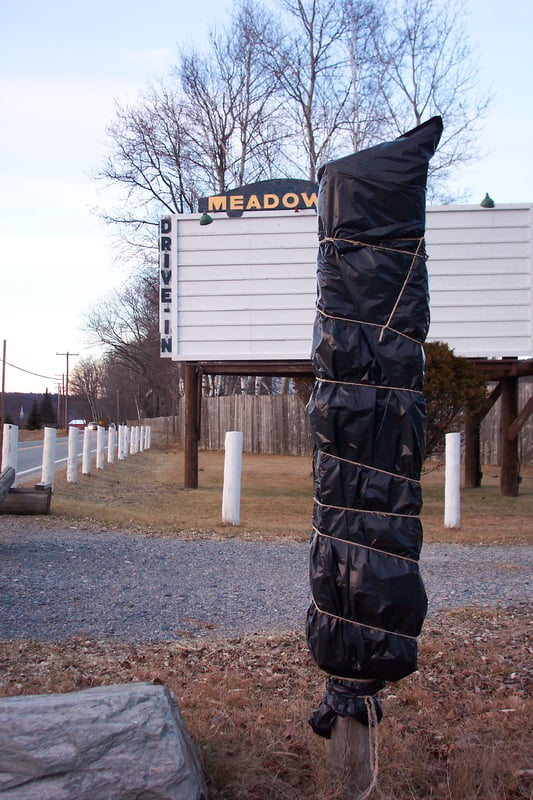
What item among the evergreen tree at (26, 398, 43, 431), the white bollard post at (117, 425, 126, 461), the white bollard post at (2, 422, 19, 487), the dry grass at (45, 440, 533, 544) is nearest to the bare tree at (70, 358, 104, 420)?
the evergreen tree at (26, 398, 43, 431)

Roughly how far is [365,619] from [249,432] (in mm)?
29634

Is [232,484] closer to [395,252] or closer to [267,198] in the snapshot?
[267,198]

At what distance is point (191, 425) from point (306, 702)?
1180cm

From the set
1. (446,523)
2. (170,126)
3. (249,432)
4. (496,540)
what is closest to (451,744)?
(496,540)

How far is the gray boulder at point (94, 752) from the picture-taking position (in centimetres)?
253

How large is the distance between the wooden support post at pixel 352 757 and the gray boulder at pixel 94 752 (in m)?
0.54

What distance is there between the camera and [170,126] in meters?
31.4

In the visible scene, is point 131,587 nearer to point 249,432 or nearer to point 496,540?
point 496,540

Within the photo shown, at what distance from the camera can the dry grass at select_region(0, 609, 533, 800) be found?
10.0ft

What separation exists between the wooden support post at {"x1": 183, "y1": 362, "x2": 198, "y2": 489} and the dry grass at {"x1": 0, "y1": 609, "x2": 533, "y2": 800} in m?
10.3

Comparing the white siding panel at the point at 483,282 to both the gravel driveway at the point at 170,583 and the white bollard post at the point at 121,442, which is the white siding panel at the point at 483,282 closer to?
the gravel driveway at the point at 170,583

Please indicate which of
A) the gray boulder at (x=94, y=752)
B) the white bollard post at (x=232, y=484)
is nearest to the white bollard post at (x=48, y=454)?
the white bollard post at (x=232, y=484)

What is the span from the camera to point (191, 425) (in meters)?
15.5

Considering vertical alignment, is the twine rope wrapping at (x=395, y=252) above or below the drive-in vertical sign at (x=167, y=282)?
below
